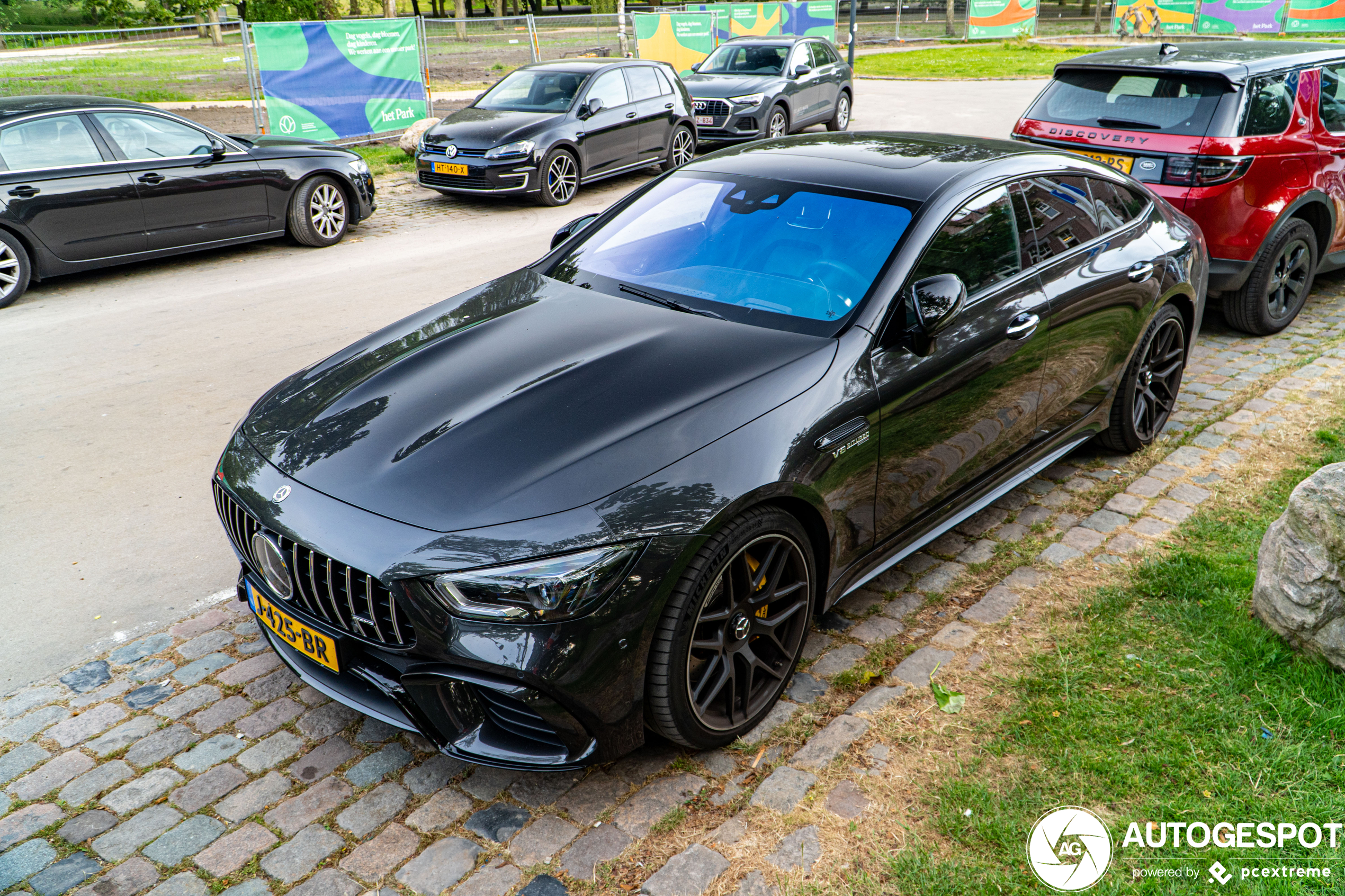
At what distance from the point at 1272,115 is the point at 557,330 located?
551 centimetres

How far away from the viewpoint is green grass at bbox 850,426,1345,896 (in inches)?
106

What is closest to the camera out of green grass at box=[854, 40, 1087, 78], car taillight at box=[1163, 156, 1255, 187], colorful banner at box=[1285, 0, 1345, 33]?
car taillight at box=[1163, 156, 1255, 187]

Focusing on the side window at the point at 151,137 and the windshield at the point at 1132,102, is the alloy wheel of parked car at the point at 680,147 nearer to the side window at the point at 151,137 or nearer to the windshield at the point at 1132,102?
the side window at the point at 151,137

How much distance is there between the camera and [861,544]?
3480mm

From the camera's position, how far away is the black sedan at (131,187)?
8266 mm

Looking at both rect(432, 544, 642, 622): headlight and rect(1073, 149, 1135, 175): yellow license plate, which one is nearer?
rect(432, 544, 642, 622): headlight

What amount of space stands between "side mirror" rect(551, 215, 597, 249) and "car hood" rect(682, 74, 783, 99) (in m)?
A: 11.3

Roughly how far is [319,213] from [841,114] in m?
11.1

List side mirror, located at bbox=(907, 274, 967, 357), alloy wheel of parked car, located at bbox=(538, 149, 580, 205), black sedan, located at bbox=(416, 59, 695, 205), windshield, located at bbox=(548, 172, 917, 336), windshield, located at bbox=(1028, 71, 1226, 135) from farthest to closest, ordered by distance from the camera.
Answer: alloy wheel of parked car, located at bbox=(538, 149, 580, 205) → black sedan, located at bbox=(416, 59, 695, 205) → windshield, located at bbox=(1028, 71, 1226, 135) → windshield, located at bbox=(548, 172, 917, 336) → side mirror, located at bbox=(907, 274, 967, 357)

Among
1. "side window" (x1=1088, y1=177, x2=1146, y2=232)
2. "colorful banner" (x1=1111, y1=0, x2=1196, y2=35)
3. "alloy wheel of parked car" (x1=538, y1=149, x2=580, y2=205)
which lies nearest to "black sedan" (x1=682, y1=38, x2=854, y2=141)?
"alloy wheel of parked car" (x1=538, y1=149, x2=580, y2=205)

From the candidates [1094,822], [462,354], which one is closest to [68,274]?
[462,354]

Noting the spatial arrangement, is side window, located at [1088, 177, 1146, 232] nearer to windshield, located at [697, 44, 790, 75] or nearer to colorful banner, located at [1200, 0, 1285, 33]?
windshield, located at [697, 44, 790, 75]

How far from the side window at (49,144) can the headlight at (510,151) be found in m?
4.27

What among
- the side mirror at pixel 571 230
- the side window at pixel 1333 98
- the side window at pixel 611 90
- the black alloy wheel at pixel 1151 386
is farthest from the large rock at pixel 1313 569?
the side window at pixel 611 90
